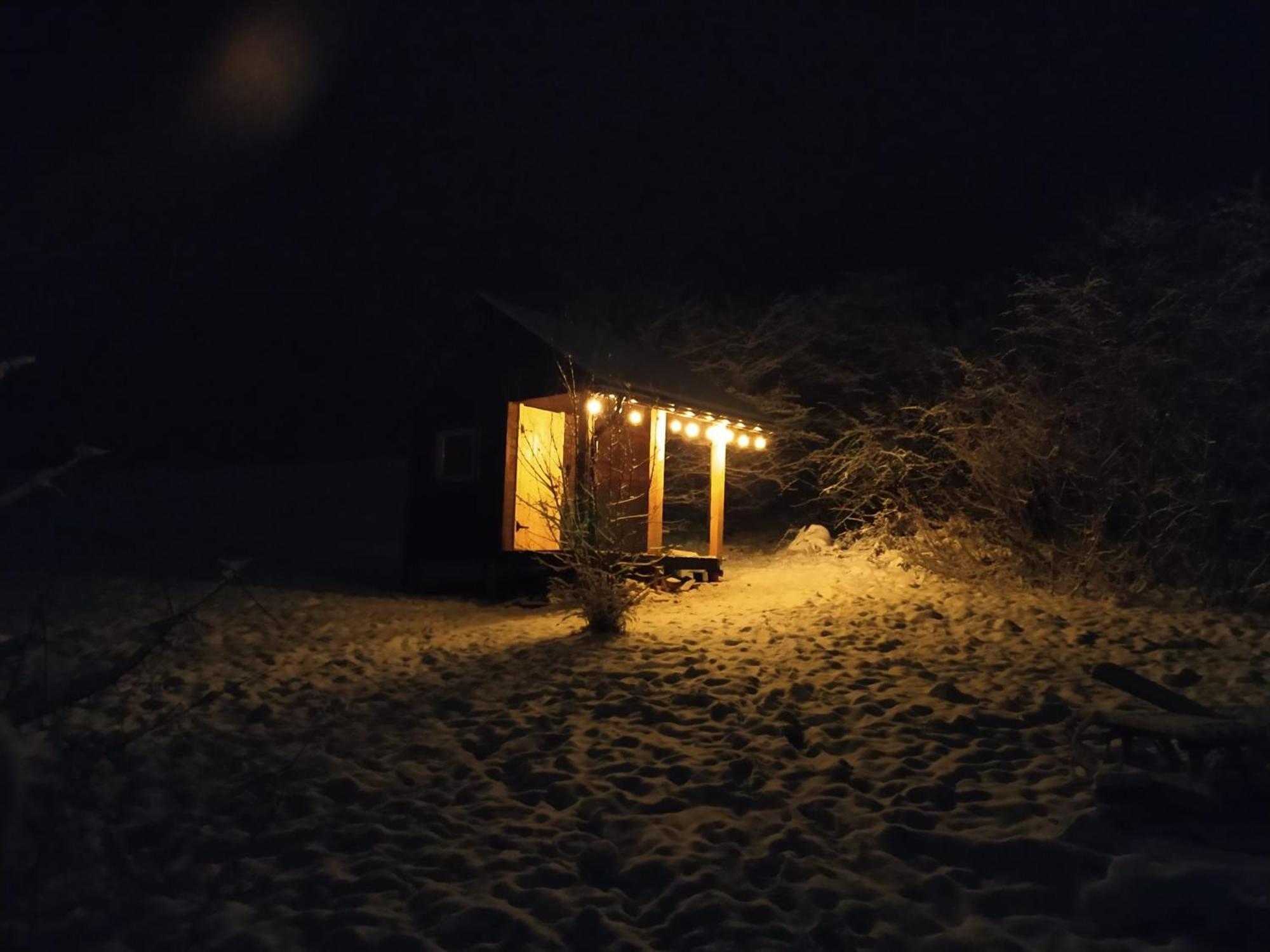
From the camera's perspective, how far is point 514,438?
12.5 meters

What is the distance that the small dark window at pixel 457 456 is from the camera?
13.2 metres

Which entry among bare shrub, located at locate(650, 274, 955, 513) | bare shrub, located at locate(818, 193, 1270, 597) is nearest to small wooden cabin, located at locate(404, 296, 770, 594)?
bare shrub, located at locate(818, 193, 1270, 597)

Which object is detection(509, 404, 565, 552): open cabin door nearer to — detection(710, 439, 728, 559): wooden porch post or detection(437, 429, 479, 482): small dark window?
detection(437, 429, 479, 482): small dark window

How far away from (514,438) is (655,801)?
837 centimetres

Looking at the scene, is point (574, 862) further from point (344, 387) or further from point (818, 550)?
point (344, 387)

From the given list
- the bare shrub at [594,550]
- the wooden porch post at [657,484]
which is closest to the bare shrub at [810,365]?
the wooden porch post at [657,484]

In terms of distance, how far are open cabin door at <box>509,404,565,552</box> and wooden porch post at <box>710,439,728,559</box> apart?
2321 mm

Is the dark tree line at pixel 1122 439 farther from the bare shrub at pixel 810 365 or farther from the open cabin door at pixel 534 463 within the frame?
the bare shrub at pixel 810 365

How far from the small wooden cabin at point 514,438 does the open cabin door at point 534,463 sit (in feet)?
0.11

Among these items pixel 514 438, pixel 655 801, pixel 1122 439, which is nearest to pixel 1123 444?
pixel 1122 439

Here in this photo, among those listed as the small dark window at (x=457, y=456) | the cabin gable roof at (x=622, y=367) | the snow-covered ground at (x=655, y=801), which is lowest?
the snow-covered ground at (x=655, y=801)

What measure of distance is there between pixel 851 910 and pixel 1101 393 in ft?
25.8

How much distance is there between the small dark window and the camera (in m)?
13.2

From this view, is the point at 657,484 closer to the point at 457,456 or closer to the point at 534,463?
the point at 534,463
